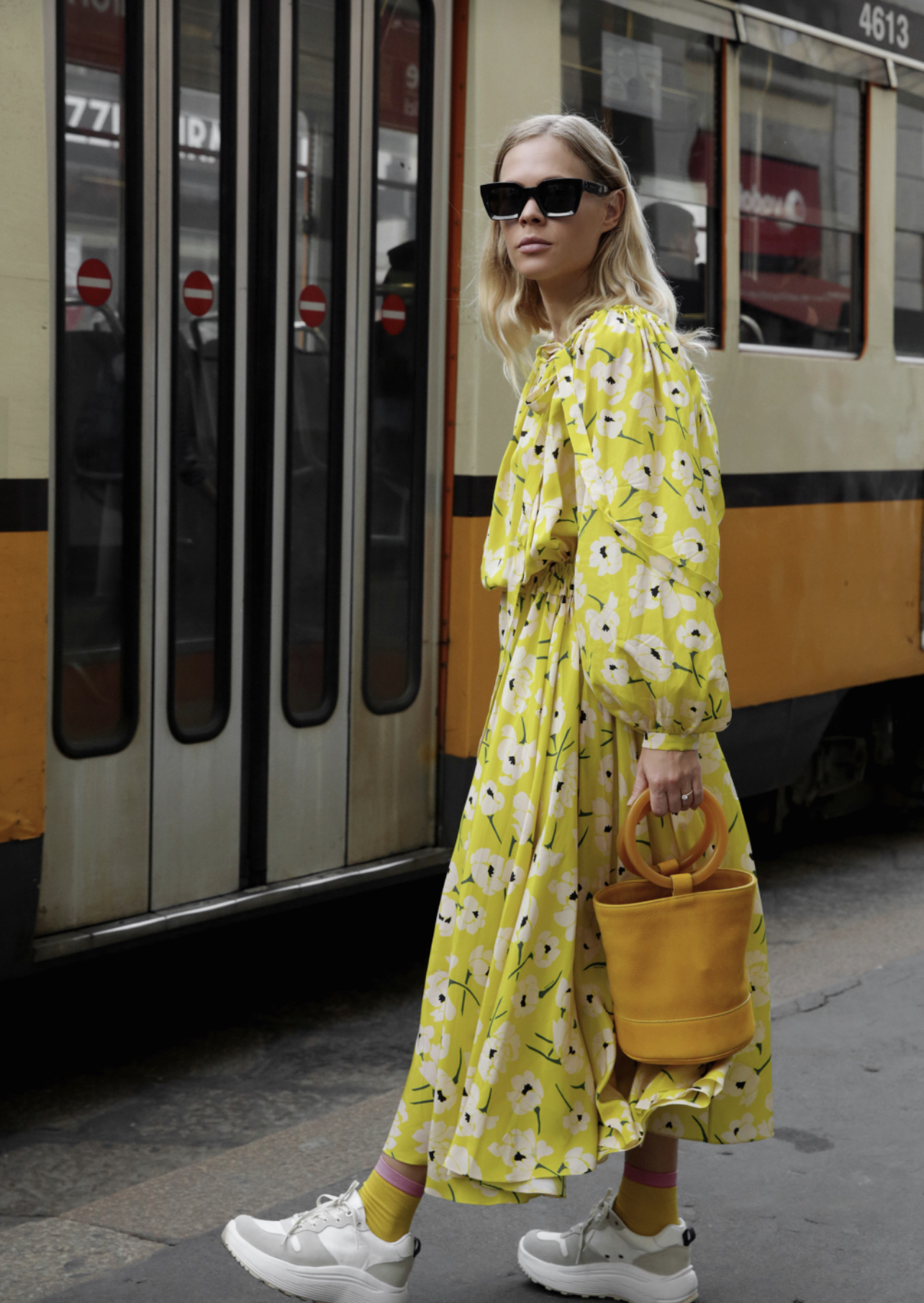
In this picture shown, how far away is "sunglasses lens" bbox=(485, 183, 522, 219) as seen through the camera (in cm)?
251

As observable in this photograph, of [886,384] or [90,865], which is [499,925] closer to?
[90,865]

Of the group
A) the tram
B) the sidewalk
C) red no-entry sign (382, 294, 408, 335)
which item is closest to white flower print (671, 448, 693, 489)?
the sidewalk

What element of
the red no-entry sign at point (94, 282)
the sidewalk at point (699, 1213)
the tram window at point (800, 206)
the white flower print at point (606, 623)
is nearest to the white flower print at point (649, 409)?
the white flower print at point (606, 623)

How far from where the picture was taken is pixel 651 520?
2346 millimetres

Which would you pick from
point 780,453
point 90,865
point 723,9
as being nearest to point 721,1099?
point 90,865

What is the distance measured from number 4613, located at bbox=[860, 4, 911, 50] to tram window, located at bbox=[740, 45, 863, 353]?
0.19 m

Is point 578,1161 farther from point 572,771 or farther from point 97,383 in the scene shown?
point 97,383

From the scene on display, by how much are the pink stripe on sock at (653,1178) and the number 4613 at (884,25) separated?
13.3ft

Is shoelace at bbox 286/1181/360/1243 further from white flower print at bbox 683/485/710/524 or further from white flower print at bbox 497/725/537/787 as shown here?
white flower print at bbox 683/485/710/524

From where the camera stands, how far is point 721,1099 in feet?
8.59

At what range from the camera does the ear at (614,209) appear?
255 cm

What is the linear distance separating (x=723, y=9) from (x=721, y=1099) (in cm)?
342

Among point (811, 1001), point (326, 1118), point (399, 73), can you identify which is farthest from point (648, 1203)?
point (399, 73)

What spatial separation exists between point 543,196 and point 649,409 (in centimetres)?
39
